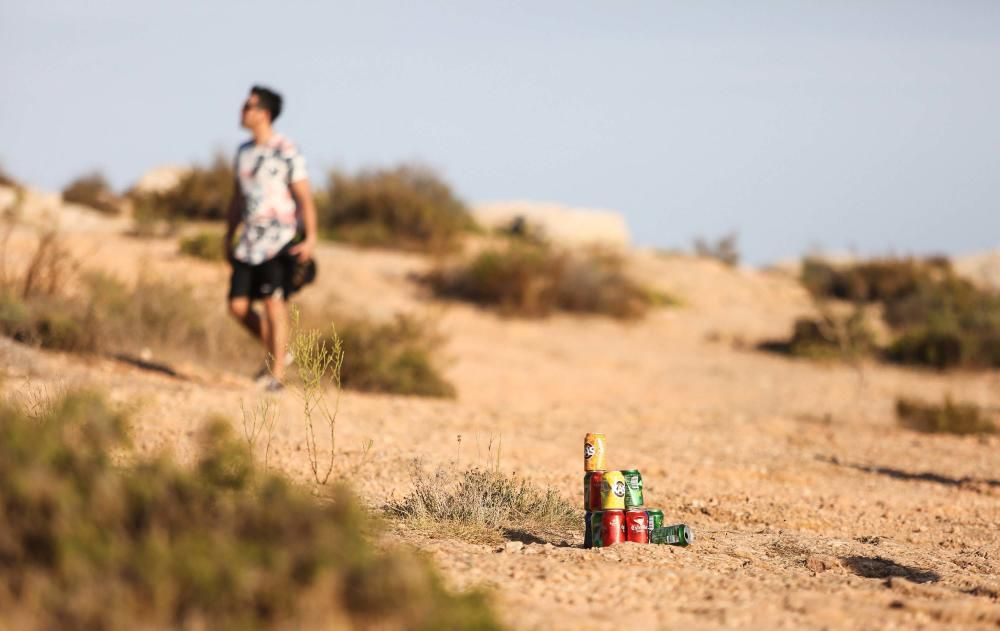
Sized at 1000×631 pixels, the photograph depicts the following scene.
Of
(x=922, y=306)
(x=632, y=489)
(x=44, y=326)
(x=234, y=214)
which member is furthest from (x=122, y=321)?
(x=922, y=306)

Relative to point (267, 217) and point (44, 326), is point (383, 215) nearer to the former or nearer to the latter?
point (44, 326)

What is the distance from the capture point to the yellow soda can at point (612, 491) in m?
4.74

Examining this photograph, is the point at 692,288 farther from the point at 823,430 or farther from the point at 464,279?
the point at 823,430

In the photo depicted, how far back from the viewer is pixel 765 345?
18.4 meters

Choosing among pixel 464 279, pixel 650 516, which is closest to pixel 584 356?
pixel 464 279

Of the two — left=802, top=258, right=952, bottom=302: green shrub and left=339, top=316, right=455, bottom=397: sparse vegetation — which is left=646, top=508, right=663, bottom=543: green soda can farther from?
left=802, top=258, right=952, bottom=302: green shrub

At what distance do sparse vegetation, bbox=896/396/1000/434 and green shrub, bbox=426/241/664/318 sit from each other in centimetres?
696

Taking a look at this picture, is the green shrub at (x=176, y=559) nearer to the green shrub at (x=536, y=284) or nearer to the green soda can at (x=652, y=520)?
the green soda can at (x=652, y=520)

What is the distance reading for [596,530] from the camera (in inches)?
188

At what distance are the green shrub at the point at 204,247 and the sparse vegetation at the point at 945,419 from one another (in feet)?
30.4

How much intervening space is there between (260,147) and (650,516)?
469 cm

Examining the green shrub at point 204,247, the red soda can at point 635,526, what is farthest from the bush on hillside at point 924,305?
the red soda can at point 635,526

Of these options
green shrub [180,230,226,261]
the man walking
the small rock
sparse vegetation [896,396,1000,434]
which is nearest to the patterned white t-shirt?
the man walking

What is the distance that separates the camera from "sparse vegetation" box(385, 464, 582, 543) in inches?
198
